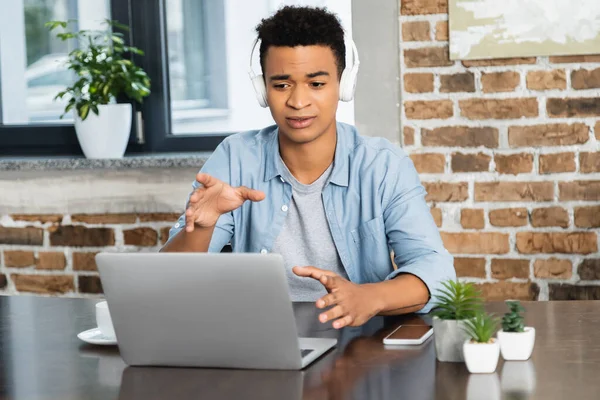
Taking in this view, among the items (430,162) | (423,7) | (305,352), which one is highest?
(423,7)

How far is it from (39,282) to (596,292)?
2004mm

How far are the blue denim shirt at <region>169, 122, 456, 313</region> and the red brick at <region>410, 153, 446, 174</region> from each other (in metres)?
0.74

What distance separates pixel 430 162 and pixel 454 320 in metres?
1.56

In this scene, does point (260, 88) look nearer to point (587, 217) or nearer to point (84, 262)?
point (587, 217)

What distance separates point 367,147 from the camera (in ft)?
6.86

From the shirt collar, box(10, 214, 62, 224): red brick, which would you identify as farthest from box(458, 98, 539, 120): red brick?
box(10, 214, 62, 224): red brick

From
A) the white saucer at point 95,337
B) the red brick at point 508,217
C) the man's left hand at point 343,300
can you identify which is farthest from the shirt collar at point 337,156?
the red brick at point 508,217

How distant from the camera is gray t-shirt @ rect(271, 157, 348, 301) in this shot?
79.0 inches

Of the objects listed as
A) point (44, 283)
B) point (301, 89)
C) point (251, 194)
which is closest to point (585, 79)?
point (301, 89)

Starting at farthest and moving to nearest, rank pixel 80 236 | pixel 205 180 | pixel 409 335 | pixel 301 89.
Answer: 1. pixel 80 236
2. pixel 301 89
3. pixel 205 180
4. pixel 409 335

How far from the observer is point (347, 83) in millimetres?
2041

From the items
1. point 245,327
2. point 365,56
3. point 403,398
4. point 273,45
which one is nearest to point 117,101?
point 365,56

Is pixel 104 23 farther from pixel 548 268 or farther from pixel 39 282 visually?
pixel 548 268

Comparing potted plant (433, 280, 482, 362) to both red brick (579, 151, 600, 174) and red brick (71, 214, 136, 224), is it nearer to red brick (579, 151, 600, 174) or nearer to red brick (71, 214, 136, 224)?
red brick (579, 151, 600, 174)
